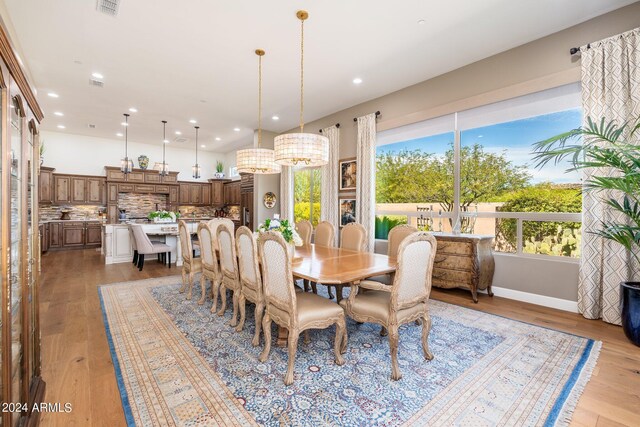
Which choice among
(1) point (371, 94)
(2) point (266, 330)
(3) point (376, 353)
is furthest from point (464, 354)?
(1) point (371, 94)

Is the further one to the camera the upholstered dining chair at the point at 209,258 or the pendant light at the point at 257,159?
the pendant light at the point at 257,159

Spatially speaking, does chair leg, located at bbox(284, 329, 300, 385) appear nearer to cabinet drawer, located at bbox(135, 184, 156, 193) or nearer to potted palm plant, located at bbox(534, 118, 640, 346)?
potted palm plant, located at bbox(534, 118, 640, 346)

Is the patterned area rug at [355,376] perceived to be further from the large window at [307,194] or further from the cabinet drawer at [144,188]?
the cabinet drawer at [144,188]

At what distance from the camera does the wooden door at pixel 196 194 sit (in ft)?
33.4

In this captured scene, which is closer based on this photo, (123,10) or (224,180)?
(123,10)

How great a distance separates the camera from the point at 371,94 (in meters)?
5.23

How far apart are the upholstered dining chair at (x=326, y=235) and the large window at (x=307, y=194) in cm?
240

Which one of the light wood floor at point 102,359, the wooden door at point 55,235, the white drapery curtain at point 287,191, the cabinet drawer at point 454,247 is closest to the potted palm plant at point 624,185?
the light wood floor at point 102,359

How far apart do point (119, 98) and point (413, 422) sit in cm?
660

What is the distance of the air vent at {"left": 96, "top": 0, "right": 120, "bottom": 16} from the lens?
2.88 m

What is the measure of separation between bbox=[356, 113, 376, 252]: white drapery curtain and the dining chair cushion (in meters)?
2.97

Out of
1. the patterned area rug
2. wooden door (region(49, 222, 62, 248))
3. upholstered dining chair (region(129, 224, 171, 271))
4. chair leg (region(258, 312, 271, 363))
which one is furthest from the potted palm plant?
wooden door (region(49, 222, 62, 248))

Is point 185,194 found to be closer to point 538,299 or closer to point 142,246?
point 142,246

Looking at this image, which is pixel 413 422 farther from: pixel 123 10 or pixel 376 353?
pixel 123 10
